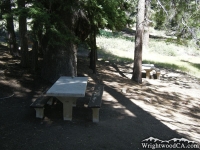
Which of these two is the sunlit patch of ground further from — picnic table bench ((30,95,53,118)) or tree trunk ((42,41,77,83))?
picnic table bench ((30,95,53,118))

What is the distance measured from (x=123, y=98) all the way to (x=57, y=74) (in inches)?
94.0

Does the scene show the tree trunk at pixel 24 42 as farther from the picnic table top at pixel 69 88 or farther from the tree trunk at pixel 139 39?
the tree trunk at pixel 139 39

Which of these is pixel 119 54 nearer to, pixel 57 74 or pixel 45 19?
pixel 57 74

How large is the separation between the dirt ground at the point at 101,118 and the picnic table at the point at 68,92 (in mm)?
313

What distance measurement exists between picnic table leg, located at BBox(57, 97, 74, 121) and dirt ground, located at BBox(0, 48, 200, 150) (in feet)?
0.49

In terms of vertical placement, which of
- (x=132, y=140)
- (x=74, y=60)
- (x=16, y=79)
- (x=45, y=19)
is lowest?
(x=132, y=140)

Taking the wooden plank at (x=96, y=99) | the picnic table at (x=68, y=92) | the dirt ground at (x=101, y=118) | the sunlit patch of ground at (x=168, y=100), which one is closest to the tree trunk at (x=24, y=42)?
the dirt ground at (x=101, y=118)

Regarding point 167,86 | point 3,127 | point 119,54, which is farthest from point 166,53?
point 3,127

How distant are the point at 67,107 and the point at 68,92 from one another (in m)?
0.52

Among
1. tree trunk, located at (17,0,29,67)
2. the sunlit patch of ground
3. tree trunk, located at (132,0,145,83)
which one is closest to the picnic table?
the sunlit patch of ground

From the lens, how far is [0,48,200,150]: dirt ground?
4.83 meters

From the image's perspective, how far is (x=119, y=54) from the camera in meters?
21.3

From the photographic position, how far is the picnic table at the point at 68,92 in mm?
5309

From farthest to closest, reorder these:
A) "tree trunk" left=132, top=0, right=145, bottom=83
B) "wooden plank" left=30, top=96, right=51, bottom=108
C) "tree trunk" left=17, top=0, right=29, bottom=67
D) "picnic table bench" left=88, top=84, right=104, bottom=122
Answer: "tree trunk" left=132, top=0, right=145, bottom=83 < "tree trunk" left=17, top=0, right=29, bottom=67 < "picnic table bench" left=88, top=84, right=104, bottom=122 < "wooden plank" left=30, top=96, right=51, bottom=108
